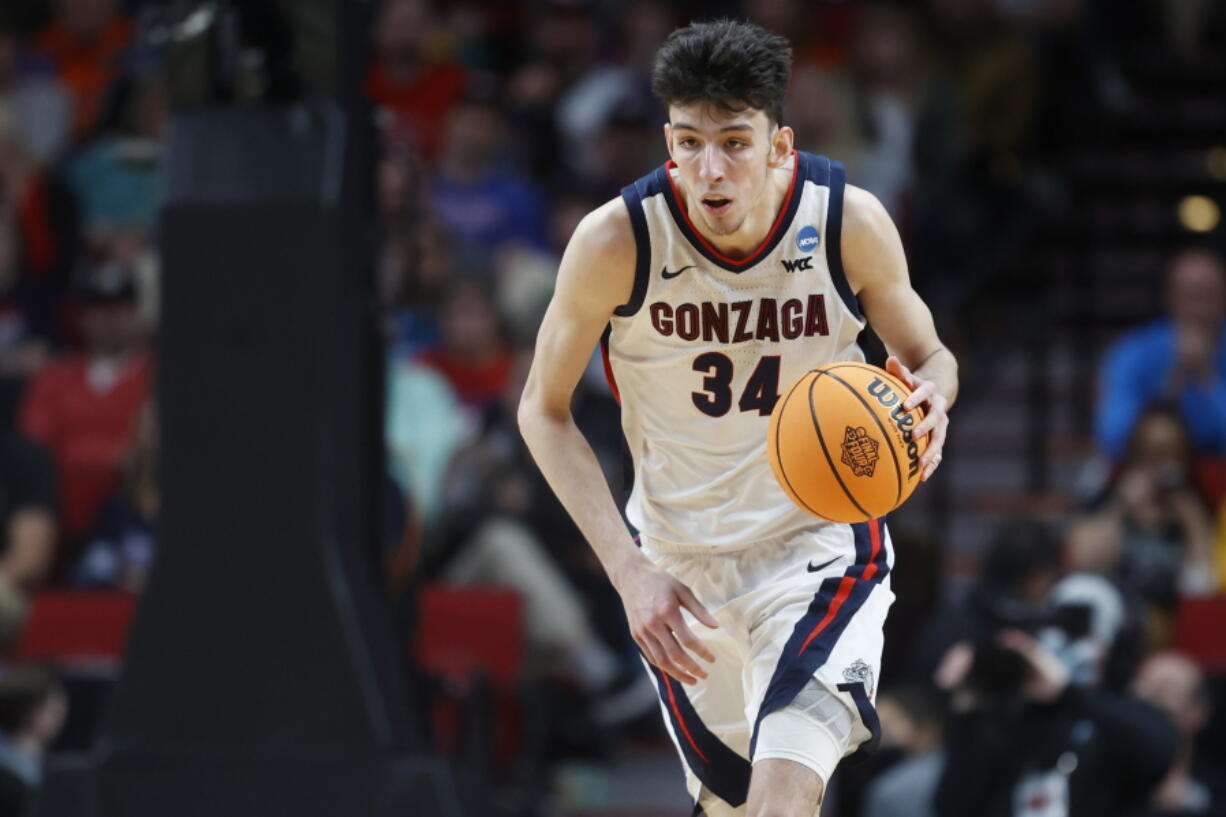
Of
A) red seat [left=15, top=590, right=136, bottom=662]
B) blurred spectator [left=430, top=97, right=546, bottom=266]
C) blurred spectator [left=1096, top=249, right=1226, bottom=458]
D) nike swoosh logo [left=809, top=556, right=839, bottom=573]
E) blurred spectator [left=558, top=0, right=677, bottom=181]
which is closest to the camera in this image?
nike swoosh logo [left=809, top=556, right=839, bottom=573]

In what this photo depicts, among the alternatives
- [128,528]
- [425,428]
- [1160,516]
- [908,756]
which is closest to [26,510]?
[128,528]

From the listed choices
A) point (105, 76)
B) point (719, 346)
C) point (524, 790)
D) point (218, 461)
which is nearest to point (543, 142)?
point (105, 76)

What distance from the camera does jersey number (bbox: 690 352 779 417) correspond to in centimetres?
483

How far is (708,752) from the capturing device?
5090 millimetres

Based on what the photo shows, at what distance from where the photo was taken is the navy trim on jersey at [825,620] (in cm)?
467

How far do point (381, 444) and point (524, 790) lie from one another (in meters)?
2.21

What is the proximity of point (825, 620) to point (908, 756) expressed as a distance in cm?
321

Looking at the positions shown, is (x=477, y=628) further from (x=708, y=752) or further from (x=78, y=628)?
(x=708, y=752)

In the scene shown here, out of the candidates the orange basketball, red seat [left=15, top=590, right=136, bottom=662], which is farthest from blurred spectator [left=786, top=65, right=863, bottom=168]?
the orange basketball

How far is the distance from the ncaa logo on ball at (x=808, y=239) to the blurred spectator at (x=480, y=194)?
6.56 metres

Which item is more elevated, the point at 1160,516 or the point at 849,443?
the point at 849,443

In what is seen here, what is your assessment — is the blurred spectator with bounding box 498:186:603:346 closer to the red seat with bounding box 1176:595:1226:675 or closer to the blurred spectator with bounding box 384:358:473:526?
the blurred spectator with bounding box 384:358:473:526

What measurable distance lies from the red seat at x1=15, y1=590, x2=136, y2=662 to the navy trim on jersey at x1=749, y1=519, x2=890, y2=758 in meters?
4.65

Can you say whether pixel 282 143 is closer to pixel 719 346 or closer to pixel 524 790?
pixel 719 346
